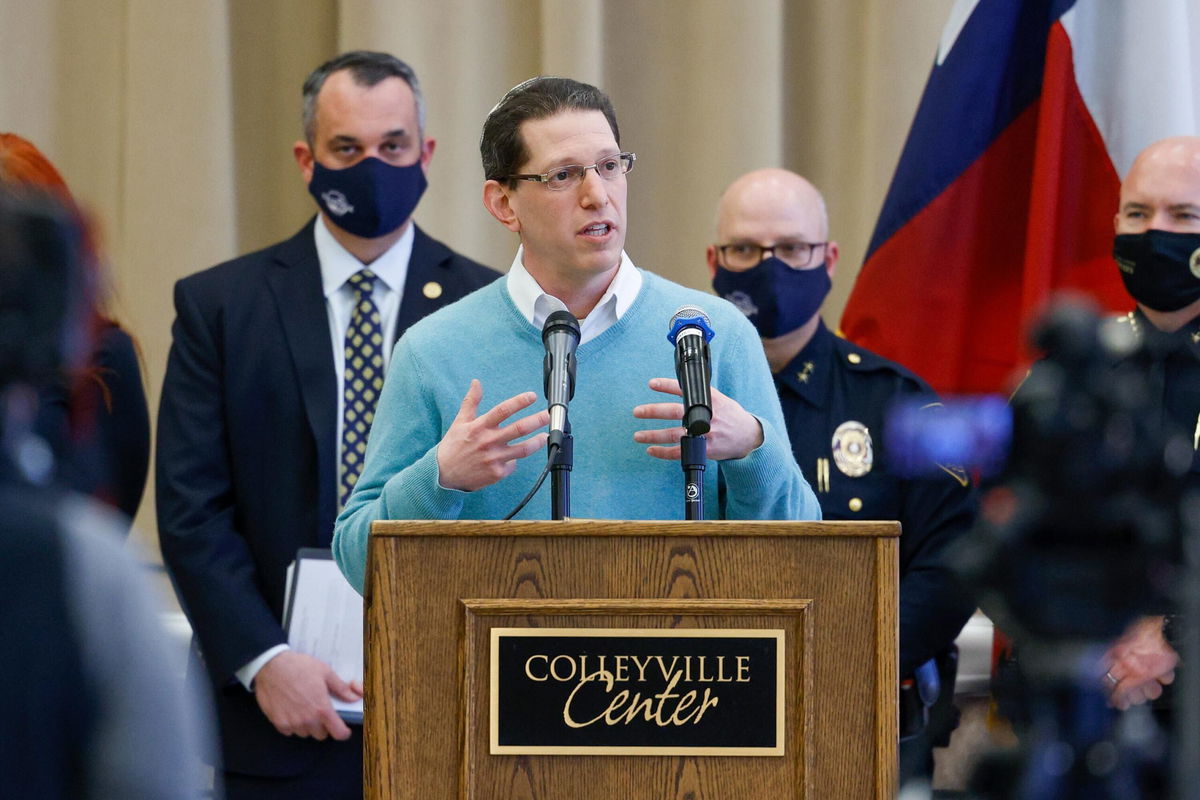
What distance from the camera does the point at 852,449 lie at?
3.65 meters

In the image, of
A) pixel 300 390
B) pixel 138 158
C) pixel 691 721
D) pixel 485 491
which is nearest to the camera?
pixel 691 721

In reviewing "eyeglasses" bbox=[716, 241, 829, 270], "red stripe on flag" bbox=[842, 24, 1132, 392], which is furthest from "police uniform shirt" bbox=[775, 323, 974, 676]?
"red stripe on flag" bbox=[842, 24, 1132, 392]

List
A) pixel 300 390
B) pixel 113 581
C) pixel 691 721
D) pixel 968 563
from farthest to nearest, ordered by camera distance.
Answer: pixel 300 390
pixel 691 721
pixel 113 581
pixel 968 563

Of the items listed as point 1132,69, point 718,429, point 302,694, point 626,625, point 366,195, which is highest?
point 1132,69

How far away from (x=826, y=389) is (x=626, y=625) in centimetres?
178

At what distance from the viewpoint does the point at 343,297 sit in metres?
3.71

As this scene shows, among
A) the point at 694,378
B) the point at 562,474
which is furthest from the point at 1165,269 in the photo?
the point at 562,474

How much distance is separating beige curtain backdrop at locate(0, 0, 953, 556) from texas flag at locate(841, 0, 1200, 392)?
515 mm

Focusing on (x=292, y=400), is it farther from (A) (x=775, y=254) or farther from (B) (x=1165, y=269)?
(B) (x=1165, y=269)

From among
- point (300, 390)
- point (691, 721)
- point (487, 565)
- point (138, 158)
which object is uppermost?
point (138, 158)

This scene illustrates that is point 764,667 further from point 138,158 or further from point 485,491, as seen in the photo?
point 138,158

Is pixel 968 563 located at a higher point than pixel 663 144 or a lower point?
lower

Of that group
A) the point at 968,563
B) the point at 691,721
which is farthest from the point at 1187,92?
the point at 968,563

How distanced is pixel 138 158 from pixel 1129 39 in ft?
10.2
